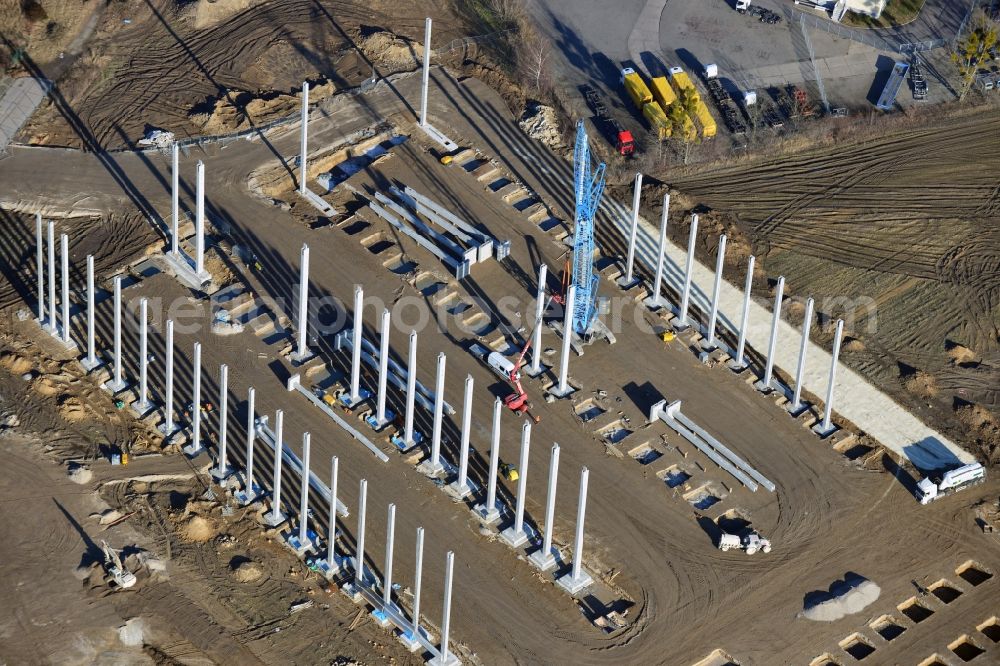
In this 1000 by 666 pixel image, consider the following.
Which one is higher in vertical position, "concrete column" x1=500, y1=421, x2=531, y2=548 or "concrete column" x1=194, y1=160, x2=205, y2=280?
"concrete column" x1=194, y1=160, x2=205, y2=280

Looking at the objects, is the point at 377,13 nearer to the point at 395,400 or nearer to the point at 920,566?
the point at 395,400

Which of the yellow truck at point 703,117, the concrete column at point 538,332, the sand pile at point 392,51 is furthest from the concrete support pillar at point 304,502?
the sand pile at point 392,51

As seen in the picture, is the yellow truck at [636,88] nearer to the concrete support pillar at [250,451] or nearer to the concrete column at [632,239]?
the concrete column at [632,239]

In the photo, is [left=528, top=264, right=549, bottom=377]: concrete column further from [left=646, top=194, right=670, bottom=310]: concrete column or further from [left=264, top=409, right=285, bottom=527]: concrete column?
[left=264, top=409, right=285, bottom=527]: concrete column

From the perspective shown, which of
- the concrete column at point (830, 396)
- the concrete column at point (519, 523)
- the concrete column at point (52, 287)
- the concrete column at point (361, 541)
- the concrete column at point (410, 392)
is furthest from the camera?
the concrete column at point (52, 287)

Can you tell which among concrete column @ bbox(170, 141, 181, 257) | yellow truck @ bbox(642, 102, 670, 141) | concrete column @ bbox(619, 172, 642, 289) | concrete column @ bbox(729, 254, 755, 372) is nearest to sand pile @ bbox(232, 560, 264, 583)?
concrete column @ bbox(170, 141, 181, 257)

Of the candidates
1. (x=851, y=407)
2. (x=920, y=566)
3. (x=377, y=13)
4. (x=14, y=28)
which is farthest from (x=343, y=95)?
(x=920, y=566)

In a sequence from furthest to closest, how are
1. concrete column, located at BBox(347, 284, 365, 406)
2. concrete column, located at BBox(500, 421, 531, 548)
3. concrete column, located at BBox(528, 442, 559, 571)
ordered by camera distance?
concrete column, located at BBox(347, 284, 365, 406) → concrete column, located at BBox(500, 421, 531, 548) → concrete column, located at BBox(528, 442, 559, 571)
